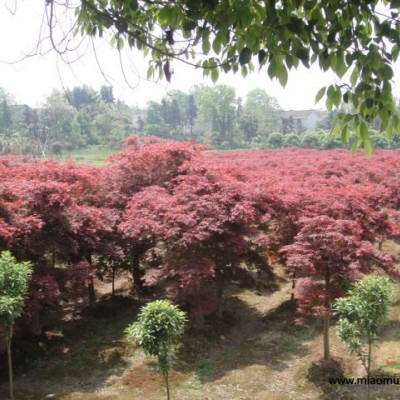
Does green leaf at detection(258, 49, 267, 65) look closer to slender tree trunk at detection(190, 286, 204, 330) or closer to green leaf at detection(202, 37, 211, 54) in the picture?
green leaf at detection(202, 37, 211, 54)

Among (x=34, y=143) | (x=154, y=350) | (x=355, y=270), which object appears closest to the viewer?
(x=154, y=350)

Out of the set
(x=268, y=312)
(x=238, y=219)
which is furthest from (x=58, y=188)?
(x=268, y=312)

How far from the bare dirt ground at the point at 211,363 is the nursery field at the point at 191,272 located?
1.5 inches

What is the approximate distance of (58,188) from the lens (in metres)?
9.58

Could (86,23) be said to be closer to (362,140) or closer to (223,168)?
(362,140)

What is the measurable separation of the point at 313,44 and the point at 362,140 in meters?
0.60

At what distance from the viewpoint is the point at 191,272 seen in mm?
9211

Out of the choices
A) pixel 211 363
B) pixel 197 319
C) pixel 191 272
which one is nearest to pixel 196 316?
pixel 197 319

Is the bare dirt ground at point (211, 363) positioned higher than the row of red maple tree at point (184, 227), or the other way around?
the row of red maple tree at point (184, 227)

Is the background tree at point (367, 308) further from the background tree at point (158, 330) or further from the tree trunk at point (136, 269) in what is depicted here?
the tree trunk at point (136, 269)

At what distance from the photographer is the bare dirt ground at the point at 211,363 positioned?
26.3ft

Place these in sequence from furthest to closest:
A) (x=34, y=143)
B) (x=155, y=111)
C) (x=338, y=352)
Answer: (x=155, y=111) < (x=34, y=143) < (x=338, y=352)

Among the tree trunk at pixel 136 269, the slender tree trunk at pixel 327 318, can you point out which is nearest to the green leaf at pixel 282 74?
the slender tree trunk at pixel 327 318

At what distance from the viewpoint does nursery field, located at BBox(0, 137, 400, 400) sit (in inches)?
335
